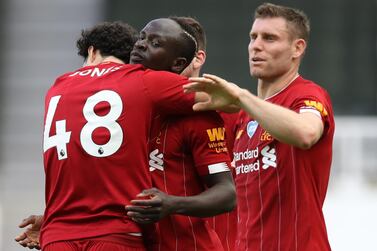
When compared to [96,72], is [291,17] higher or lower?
higher

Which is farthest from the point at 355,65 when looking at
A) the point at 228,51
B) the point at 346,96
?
the point at 228,51

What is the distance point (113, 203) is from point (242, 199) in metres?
1.05

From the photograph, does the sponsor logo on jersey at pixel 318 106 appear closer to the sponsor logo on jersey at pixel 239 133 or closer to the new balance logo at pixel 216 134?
the new balance logo at pixel 216 134

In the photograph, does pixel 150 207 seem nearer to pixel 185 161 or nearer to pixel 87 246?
pixel 87 246

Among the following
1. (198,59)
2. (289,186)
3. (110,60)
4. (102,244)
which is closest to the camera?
(102,244)

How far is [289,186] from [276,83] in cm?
60

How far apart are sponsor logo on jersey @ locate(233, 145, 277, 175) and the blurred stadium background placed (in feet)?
20.1

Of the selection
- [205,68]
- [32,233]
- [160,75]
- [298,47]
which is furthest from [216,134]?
[205,68]

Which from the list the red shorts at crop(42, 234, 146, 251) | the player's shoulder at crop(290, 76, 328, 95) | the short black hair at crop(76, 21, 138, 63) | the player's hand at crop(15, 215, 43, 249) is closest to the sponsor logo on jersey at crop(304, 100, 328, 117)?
the player's shoulder at crop(290, 76, 328, 95)

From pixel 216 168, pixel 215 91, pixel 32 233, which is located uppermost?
pixel 215 91

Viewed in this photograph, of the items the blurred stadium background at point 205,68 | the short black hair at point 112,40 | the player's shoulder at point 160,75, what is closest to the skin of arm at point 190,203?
the player's shoulder at point 160,75

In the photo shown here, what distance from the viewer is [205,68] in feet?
41.3

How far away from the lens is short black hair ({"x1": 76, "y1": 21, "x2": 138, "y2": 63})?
5113 millimetres

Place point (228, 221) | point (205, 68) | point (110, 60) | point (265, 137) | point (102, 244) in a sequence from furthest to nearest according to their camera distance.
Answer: point (205, 68) < point (228, 221) < point (265, 137) < point (110, 60) < point (102, 244)
